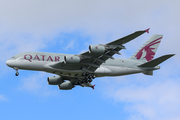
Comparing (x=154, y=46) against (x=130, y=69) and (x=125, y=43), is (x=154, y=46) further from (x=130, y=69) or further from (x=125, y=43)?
(x=125, y=43)

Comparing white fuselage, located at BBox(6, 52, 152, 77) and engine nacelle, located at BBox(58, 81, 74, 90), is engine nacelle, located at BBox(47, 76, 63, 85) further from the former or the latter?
white fuselage, located at BBox(6, 52, 152, 77)

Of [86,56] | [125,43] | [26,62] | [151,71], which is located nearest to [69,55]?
[86,56]

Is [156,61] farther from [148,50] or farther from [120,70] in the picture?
[148,50]

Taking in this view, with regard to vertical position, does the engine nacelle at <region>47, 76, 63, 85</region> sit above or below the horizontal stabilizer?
above

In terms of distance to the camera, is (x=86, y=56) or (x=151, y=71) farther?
(x=151, y=71)

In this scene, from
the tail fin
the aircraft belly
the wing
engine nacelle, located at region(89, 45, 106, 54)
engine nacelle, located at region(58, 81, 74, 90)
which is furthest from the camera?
engine nacelle, located at region(58, 81, 74, 90)

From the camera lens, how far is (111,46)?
43.7 metres

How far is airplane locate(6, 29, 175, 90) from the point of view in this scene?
1754 inches

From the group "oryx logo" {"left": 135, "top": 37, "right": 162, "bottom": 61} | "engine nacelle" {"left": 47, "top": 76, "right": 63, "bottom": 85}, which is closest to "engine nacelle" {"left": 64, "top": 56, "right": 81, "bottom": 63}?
"engine nacelle" {"left": 47, "top": 76, "right": 63, "bottom": 85}

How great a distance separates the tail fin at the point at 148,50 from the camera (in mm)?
53219

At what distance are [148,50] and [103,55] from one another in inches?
435

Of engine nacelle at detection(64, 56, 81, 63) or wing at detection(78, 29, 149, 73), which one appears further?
engine nacelle at detection(64, 56, 81, 63)

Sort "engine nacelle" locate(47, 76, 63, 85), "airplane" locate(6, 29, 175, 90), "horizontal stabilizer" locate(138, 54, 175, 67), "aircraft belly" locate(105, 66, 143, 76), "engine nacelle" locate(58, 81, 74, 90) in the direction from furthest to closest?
"engine nacelle" locate(58, 81, 74, 90) → "engine nacelle" locate(47, 76, 63, 85) → "aircraft belly" locate(105, 66, 143, 76) → "horizontal stabilizer" locate(138, 54, 175, 67) → "airplane" locate(6, 29, 175, 90)

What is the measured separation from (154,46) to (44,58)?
57.7 ft
